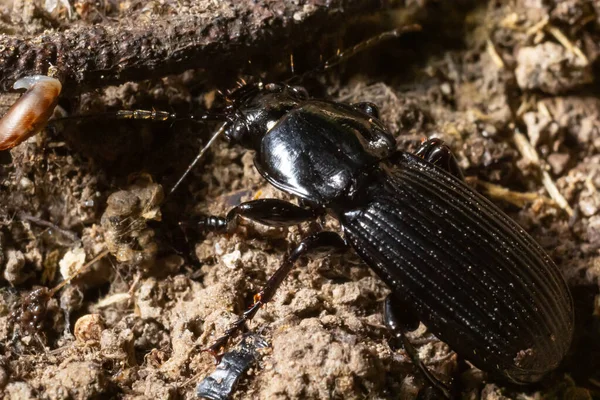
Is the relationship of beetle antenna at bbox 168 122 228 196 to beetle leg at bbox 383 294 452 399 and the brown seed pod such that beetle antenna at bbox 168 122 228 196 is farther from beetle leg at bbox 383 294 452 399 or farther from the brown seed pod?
beetle leg at bbox 383 294 452 399

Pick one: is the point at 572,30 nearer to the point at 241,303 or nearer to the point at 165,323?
the point at 241,303

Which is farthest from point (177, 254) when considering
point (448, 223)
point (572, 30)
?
point (572, 30)

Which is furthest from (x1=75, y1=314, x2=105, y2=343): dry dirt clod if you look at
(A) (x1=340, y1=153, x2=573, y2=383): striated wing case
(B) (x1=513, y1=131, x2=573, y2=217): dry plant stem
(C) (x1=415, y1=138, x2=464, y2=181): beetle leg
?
(B) (x1=513, y1=131, x2=573, y2=217): dry plant stem

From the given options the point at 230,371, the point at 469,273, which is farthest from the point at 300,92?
the point at 230,371

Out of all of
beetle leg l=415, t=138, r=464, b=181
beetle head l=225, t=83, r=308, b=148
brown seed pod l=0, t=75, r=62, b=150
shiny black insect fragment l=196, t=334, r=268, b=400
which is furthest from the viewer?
beetle leg l=415, t=138, r=464, b=181

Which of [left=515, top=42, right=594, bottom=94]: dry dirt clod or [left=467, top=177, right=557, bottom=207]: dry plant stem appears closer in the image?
[left=467, top=177, right=557, bottom=207]: dry plant stem

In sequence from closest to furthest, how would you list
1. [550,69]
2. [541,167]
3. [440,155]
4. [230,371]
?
[230,371], [440,155], [541,167], [550,69]

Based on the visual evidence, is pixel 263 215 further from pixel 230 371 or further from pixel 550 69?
pixel 550 69
